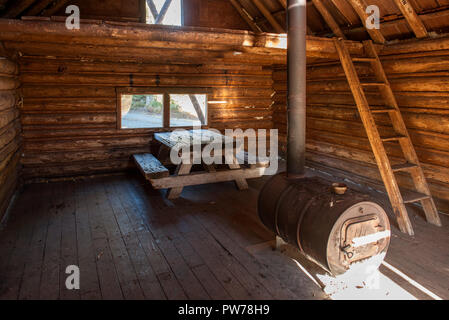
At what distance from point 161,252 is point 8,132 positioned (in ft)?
13.1

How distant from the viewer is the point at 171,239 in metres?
4.90

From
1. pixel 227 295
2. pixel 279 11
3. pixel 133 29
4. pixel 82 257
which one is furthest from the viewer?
pixel 279 11

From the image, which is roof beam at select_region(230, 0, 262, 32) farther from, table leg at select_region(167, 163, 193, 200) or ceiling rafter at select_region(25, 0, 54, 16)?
table leg at select_region(167, 163, 193, 200)

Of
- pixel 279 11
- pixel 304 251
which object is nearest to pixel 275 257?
pixel 304 251

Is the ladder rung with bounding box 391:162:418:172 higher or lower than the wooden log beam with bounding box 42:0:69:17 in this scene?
lower

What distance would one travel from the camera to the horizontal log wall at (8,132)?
568 cm

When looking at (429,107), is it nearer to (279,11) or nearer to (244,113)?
(279,11)

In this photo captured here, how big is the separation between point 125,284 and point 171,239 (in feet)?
4.03

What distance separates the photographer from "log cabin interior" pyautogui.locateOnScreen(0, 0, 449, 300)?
373cm

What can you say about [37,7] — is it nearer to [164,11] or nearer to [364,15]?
[164,11]

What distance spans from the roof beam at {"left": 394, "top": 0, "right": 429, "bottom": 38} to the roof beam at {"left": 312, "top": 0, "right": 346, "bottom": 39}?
146cm

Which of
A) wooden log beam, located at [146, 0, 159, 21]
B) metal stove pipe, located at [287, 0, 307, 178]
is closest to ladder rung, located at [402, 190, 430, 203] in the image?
metal stove pipe, located at [287, 0, 307, 178]

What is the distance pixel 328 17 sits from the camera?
6914 mm

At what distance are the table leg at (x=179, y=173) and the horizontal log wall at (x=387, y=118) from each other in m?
4.01
